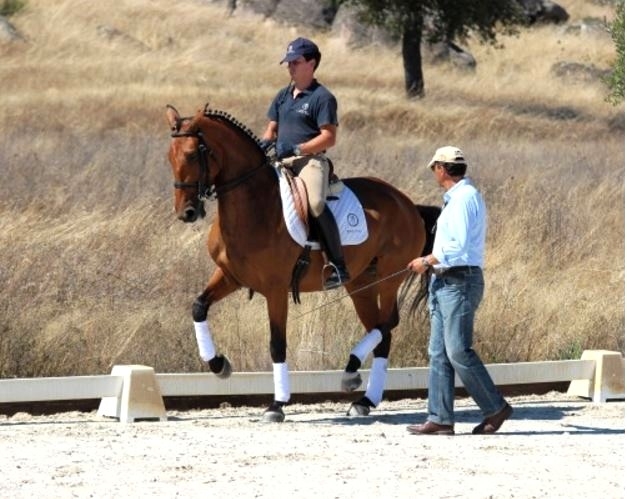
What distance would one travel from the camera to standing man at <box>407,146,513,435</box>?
10.1m

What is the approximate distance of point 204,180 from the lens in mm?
10758

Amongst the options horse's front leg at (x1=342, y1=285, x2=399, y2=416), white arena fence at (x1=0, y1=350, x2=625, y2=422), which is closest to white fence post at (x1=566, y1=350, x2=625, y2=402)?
white arena fence at (x1=0, y1=350, x2=625, y2=422)

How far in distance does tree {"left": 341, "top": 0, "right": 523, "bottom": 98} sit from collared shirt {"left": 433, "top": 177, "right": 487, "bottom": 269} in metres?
33.8

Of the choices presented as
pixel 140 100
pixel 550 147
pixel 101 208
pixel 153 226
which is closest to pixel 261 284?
pixel 153 226

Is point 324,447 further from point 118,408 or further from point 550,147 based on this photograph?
point 550,147

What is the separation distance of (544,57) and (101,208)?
39672mm

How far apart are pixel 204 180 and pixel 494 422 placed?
8.63 ft

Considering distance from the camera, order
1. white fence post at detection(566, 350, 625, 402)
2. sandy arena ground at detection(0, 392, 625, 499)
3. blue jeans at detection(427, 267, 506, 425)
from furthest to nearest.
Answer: white fence post at detection(566, 350, 625, 402) → blue jeans at detection(427, 267, 506, 425) → sandy arena ground at detection(0, 392, 625, 499)

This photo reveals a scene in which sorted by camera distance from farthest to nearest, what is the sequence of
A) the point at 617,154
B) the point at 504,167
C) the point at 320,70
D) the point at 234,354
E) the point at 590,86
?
the point at 590,86
the point at 320,70
the point at 617,154
the point at 504,167
the point at 234,354

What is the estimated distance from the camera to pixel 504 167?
72.5 feet

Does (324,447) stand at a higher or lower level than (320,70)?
lower

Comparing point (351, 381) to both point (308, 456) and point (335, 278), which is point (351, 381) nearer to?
point (335, 278)

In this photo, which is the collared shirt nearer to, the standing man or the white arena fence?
the standing man

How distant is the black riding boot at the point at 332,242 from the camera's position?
11.0m
